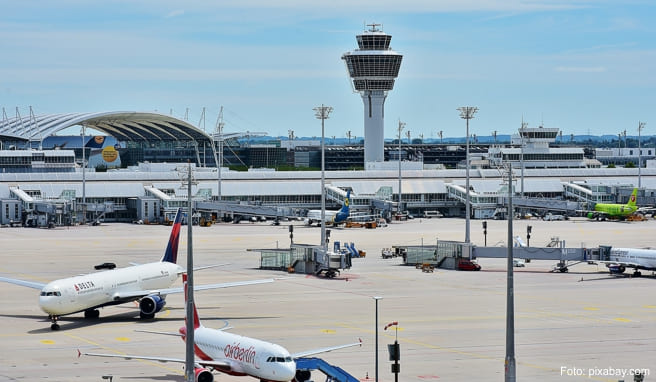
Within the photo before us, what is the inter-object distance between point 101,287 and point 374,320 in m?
15.8

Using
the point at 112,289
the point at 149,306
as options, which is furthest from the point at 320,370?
the point at 112,289

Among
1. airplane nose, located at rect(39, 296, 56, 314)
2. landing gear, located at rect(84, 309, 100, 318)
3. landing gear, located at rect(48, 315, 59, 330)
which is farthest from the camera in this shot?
landing gear, located at rect(84, 309, 100, 318)

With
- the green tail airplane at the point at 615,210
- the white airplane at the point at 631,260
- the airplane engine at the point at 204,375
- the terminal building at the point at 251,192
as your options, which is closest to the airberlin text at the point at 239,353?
the airplane engine at the point at 204,375

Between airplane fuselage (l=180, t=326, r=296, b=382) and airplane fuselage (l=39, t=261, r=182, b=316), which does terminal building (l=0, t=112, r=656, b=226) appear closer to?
airplane fuselage (l=39, t=261, r=182, b=316)

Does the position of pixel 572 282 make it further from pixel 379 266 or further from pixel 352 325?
pixel 352 325

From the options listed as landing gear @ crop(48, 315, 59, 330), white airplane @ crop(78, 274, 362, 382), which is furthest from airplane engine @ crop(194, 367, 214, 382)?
landing gear @ crop(48, 315, 59, 330)

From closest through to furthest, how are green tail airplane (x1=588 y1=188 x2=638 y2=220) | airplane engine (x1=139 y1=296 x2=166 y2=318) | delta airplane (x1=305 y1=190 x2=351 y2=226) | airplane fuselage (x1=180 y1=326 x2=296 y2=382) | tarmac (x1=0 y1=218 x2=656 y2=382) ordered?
1. airplane fuselage (x1=180 y1=326 x2=296 y2=382)
2. tarmac (x1=0 y1=218 x2=656 y2=382)
3. airplane engine (x1=139 y1=296 x2=166 y2=318)
4. delta airplane (x1=305 y1=190 x2=351 y2=226)
5. green tail airplane (x1=588 y1=188 x2=638 y2=220)

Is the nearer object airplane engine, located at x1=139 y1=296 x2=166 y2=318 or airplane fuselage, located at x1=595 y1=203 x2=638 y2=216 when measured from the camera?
airplane engine, located at x1=139 y1=296 x2=166 y2=318

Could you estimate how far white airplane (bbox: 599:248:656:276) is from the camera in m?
87.2

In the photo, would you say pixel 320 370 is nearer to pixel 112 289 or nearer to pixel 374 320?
pixel 374 320

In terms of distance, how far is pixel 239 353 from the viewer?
44031mm

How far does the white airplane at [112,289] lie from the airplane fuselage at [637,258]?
37.3 m

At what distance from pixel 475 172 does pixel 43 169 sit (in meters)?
78.0

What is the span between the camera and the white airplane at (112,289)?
5903 centimetres
